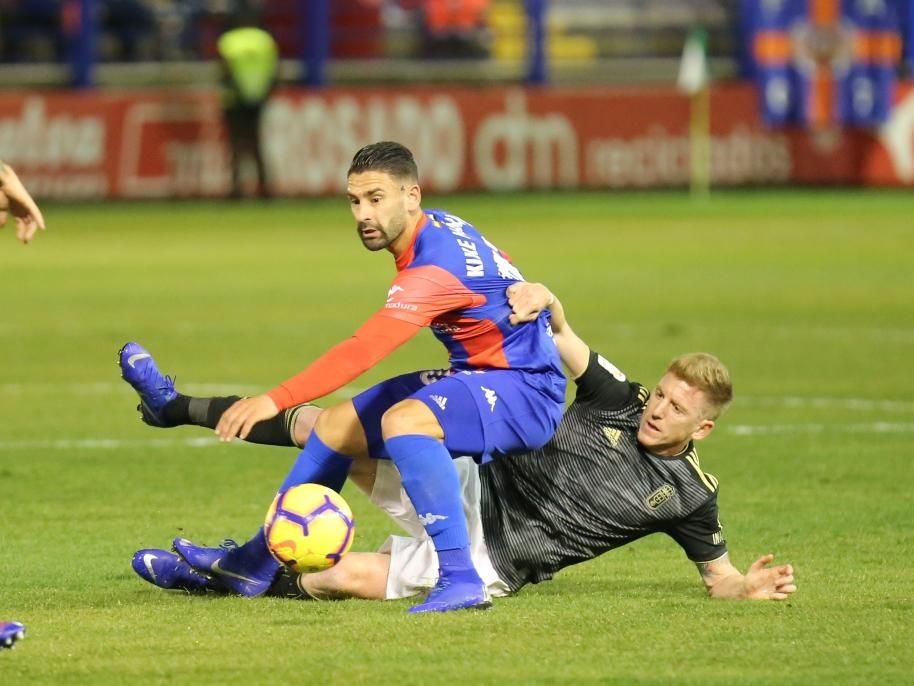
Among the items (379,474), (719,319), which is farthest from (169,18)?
(379,474)

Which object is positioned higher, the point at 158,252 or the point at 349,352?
the point at 349,352

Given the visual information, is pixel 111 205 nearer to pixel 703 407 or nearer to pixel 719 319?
pixel 719 319

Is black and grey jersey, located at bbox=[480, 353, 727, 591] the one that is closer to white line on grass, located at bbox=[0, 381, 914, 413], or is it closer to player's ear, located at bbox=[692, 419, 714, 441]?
player's ear, located at bbox=[692, 419, 714, 441]

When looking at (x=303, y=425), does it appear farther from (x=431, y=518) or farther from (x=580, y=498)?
(x=580, y=498)

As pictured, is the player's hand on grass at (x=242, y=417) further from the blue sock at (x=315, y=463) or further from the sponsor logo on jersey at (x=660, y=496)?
the sponsor logo on jersey at (x=660, y=496)

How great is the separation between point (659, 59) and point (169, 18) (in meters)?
9.63

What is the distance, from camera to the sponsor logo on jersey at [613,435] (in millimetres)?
7312

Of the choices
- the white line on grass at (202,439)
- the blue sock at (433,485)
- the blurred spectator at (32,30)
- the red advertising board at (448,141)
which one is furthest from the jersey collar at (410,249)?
the blurred spectator at (32,30)

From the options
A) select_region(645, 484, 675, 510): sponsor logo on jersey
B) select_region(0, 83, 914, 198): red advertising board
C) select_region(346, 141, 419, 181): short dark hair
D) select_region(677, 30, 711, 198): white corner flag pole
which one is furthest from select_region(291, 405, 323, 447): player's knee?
select_region(677, 30, 711, 198): white corner flag pole

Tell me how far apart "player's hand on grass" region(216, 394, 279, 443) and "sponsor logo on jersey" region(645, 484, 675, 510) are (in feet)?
4.89

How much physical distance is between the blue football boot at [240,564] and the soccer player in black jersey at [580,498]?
6 cm

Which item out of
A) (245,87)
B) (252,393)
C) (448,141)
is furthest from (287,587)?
(448,141)

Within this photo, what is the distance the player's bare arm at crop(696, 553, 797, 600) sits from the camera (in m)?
6.95

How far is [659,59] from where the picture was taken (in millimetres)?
37188
